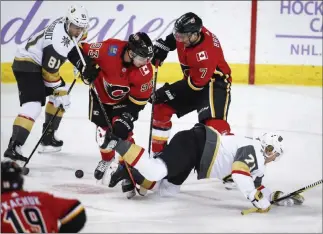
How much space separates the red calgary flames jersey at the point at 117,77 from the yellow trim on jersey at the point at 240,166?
78cm

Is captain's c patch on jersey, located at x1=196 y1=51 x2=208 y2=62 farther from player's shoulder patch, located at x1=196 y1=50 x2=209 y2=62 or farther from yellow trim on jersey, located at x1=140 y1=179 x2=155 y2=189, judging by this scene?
yellow trim on jersey, located at x1=140 y1=179 x2=155 y2=189

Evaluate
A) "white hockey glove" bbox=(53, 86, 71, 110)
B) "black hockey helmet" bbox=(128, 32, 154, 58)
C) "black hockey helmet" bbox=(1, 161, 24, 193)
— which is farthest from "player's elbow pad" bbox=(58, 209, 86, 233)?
"white hockey glove" bbox=(53, 86, 71, 110)

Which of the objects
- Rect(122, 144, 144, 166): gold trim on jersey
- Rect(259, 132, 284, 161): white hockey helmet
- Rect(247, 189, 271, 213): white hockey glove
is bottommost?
Rect(247, 189, 271, 213): white hockey glove

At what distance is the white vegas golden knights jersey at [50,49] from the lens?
5.35 meters

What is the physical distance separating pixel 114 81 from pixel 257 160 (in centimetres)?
95

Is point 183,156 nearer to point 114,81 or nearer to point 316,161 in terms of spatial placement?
point 114,81

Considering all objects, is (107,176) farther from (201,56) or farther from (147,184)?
(201,56)

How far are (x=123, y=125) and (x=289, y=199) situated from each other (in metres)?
0.98

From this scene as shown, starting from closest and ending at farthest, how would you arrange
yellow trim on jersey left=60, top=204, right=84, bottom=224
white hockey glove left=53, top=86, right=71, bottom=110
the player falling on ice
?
yellow trim on jersey left=60, top=204, right=84, bottom=224 → the player falling on ice → white hockey glove left=53, top=86, right=71, bottom=110

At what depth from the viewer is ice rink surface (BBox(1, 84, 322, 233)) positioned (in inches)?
177

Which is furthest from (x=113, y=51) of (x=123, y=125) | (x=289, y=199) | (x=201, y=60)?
(x=289, y=199)

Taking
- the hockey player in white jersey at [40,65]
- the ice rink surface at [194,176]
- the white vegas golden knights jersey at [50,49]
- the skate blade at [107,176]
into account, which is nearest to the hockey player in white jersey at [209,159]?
the ice rink surface at [194,176]

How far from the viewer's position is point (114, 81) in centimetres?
506

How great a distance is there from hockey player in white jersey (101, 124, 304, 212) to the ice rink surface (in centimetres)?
13
